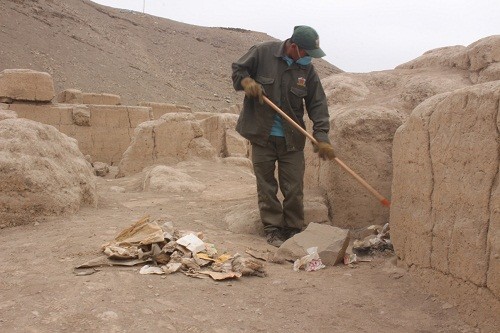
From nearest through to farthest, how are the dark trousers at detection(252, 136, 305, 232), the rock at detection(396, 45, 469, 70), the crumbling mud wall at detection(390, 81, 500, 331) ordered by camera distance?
the crumbling mud wall at detection(390, 81, 500, 331) < the dark trousers at detection(252, 136, 305, 232) < the rock at detection(396, 45, 469, 70)

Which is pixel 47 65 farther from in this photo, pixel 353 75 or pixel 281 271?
pixel 281 271

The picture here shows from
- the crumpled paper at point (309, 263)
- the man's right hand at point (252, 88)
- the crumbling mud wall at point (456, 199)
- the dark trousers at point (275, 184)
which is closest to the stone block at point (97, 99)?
the dark trousers at point (275, 184)

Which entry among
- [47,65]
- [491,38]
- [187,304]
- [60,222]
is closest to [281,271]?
[187,304]

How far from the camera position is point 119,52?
28.4m

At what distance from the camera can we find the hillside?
75.9ft

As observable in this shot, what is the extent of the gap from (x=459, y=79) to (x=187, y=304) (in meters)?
2.80

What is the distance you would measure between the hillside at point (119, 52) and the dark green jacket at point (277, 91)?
62.8 ft

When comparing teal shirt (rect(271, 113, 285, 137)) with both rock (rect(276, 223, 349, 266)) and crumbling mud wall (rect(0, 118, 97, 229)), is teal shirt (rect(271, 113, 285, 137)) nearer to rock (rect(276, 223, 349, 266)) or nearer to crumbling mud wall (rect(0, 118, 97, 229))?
rock (rect(276, 223, 349, 266))

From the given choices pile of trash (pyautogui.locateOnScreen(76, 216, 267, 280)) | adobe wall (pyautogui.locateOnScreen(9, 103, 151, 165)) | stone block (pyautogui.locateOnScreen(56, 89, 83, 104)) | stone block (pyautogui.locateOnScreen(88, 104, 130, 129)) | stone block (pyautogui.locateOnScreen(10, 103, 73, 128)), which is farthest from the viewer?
stone block (pyautogui.locateOnScreen(56, 89, 83, 104))

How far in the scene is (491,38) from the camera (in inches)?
159

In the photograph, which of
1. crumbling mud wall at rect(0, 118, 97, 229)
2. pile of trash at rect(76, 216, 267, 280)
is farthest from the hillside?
pile of trash at rect(76, 216, 267, 280)

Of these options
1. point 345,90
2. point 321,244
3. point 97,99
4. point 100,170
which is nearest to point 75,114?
point 100,170

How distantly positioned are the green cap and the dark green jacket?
0.15m

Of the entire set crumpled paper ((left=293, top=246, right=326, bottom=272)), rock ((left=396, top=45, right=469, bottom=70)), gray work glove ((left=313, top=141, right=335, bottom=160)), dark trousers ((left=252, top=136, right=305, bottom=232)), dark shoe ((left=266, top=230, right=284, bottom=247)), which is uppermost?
rock ((left=396, top=45, right=469, bottom=70))
